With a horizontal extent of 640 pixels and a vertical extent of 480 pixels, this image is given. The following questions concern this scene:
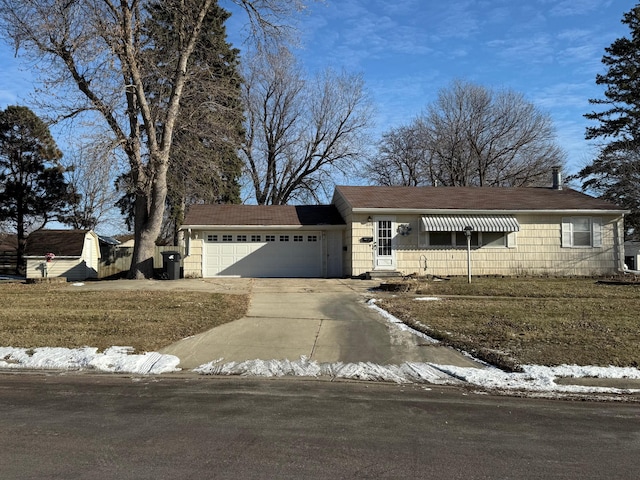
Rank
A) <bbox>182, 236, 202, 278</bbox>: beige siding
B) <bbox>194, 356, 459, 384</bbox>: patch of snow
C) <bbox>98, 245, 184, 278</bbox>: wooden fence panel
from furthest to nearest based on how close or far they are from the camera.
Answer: <bbox>98, 245, 184, 278</bbox>: wooden fence panel, <bbox>182, 236, 202, 278</bbox>: beige siding, <bbox>194, 356, 459, 384</bbox>: patch of snow

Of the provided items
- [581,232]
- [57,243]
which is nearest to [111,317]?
[57,243]

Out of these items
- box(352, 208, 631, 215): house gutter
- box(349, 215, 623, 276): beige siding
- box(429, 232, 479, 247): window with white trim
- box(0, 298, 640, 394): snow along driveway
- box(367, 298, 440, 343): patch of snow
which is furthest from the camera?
box(429, 232, 479, 247): window with white trim

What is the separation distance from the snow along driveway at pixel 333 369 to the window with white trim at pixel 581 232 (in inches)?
591

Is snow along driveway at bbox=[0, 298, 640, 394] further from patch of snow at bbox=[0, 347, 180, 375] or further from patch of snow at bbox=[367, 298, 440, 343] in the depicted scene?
patch of snow at bbox=[367, 298, 440, 343]

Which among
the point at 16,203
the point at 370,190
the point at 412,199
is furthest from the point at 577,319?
the point at 16,203

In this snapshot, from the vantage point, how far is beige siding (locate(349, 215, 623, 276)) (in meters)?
19.3

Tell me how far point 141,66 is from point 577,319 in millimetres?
17480

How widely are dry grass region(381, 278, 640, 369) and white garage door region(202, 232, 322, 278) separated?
22.7 ft

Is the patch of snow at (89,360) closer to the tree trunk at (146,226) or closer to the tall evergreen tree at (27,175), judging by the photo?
the tree trunk at (146,226)

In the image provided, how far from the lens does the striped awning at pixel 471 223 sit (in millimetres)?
19156

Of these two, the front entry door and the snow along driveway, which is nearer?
the snow along driveway

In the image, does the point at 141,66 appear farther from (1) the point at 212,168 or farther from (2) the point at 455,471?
(2) the point at 455,471

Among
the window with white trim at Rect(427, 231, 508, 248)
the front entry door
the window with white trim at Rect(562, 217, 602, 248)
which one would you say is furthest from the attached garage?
the window with white trim at Rect(562, 217, 602, 248)

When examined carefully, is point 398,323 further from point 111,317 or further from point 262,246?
point 262,246
